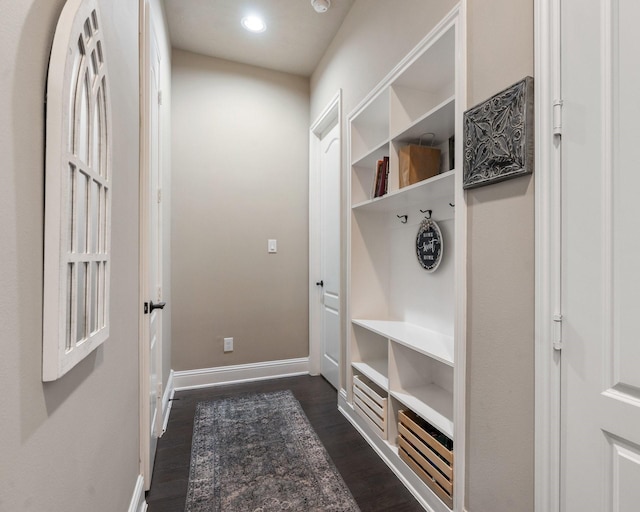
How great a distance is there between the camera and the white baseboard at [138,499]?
135cm

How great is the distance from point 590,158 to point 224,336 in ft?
9.45

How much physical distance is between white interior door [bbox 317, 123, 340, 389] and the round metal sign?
2.79ft

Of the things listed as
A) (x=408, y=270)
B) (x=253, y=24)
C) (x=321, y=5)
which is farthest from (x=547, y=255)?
(x=253, y=24)

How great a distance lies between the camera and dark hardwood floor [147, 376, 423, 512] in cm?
156

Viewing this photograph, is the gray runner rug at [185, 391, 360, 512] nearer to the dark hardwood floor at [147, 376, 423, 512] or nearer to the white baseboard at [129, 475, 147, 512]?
the dark hardwood floor at [147, 376, 423, 512]

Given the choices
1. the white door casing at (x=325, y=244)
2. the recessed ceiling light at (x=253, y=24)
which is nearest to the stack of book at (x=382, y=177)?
the white door casing at (x=325, y=244)

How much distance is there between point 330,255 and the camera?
292 centimetres

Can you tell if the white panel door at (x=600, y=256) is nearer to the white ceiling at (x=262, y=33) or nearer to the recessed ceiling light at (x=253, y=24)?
the white ceiling at (x=262, y=33)

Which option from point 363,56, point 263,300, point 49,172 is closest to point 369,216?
point 363,56

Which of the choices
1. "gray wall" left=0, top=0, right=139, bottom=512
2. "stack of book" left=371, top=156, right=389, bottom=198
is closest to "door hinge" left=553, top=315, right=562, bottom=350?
"stack of book" left=371, top=156, right=389, bottom=198

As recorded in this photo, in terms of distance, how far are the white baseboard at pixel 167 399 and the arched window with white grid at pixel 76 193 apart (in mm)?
1667

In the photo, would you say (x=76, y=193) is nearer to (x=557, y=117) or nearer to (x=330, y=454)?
(x=557, y=117)

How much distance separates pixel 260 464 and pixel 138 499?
2.07 feet

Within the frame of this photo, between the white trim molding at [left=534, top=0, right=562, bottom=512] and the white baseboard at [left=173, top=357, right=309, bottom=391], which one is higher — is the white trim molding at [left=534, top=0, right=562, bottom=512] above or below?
above
